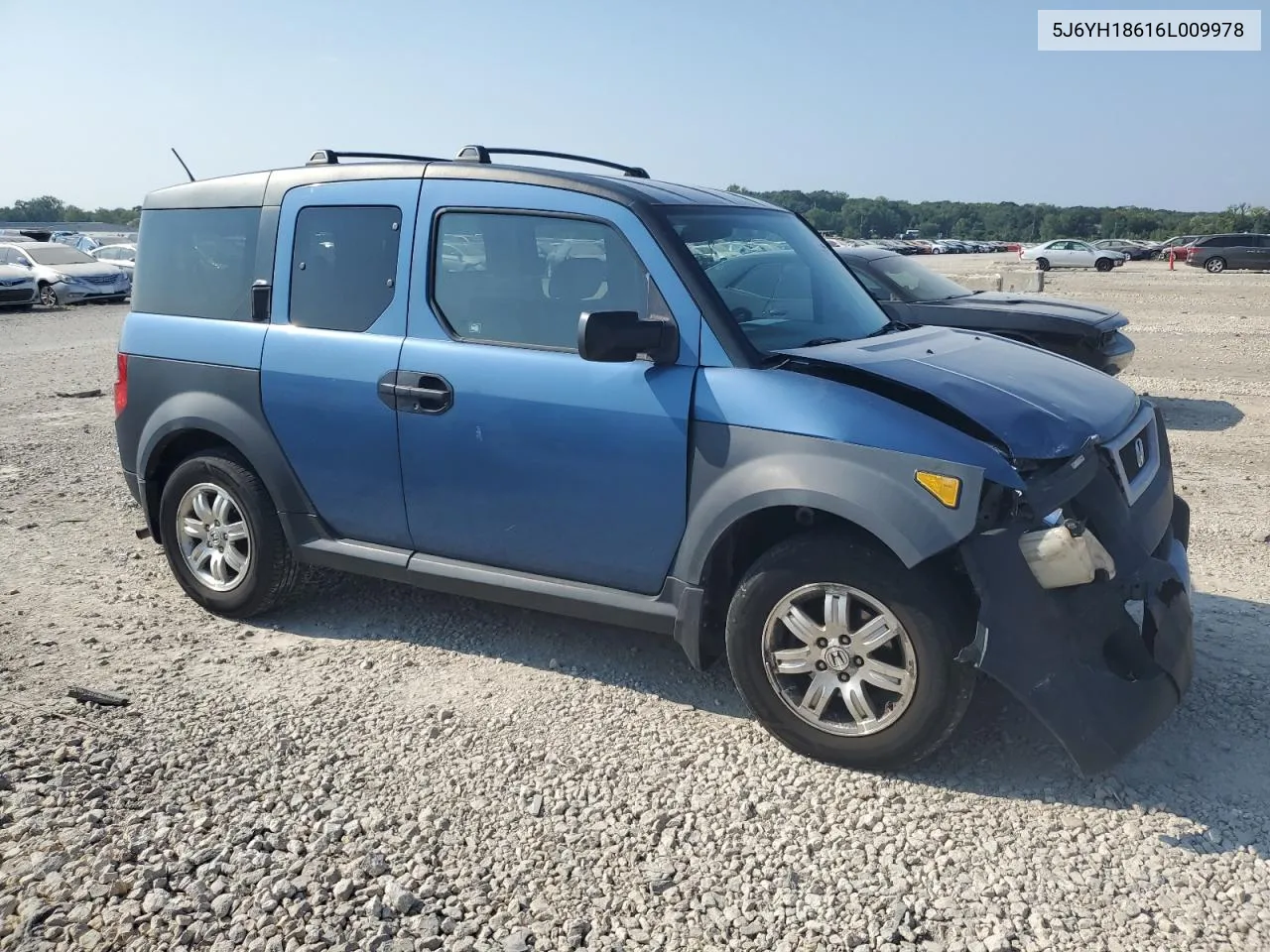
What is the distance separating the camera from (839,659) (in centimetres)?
366

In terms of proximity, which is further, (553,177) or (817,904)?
(553,177)

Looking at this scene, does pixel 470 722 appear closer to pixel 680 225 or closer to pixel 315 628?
pixel 315 628

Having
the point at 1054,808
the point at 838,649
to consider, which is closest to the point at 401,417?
the point at 838,649

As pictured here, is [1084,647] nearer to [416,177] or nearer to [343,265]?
[416,177]

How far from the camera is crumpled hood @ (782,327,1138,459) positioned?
359 cm

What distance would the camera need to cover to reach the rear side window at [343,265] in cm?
460

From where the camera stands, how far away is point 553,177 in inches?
169

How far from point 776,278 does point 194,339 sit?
A: 2.75 metres

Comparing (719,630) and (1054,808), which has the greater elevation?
(719,630)

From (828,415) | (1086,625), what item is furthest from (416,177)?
(1086,625)

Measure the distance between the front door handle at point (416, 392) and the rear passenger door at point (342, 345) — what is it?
36 millimetres

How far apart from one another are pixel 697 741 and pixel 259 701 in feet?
5.81

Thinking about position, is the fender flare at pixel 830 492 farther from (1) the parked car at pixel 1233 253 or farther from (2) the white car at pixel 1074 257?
(2) the white car at pixel 1074 257

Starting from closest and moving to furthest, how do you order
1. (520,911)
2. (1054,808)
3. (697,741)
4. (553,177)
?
(520,911), (1054,808), (697,741), (553,177)
